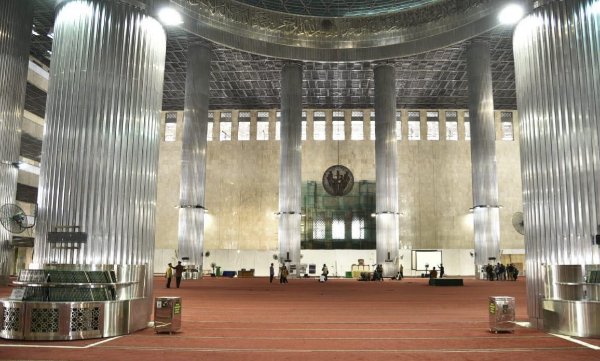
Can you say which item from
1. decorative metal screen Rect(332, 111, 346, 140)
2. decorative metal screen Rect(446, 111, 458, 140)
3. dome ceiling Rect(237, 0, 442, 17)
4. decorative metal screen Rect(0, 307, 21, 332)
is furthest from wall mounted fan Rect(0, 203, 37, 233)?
decorative metal screen Rect(446, 111, 458, 140)

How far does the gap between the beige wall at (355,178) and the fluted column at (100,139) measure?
29.2 m

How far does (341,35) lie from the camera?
1158 inches

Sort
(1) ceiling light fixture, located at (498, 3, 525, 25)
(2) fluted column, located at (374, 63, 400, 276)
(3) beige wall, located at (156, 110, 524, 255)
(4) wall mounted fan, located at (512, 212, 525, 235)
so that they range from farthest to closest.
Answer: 1. (3) beige wall, located at (156, 110, 524, 255)
2. (4) wall mounted fan, located at (512, 212, 525, 235)
3. (2) fluted column, located at (374, 63, 400, 276)
4. (1) ceiling light fixture, located at (498, 3, 525, 25)

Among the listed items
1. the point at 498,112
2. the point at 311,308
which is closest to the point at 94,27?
the point at 311,308

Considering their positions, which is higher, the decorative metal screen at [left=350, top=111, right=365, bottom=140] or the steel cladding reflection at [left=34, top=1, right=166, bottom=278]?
the decorative metal screen at [left=350, top=111, right=365, bottom=140]

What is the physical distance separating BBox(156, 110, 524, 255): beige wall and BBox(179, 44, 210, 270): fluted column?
32.2 feet

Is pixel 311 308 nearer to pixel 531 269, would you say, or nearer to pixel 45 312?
pixel 531 269

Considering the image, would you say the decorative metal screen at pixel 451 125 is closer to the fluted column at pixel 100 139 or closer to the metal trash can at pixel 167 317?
the fluted column at pixel 100 139

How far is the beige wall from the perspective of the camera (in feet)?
120

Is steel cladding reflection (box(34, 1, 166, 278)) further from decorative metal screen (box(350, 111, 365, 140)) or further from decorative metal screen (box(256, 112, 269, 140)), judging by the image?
decorative metal screen (box(350, 111, 365, 140))

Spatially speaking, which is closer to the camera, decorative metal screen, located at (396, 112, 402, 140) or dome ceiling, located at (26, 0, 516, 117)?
dome ceiling, located at (26, 0, 516, 117)

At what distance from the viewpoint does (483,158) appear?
27688 millimetres

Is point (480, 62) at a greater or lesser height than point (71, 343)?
greater

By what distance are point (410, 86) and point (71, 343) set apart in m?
31.5
